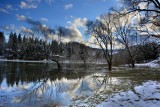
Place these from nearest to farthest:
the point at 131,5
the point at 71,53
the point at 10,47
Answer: the point at 131,5, the point at 10,47, the point at 71,53

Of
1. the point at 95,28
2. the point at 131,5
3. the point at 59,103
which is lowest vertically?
the point at 59,103

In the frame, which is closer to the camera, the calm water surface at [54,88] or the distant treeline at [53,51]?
the calm water surface at [54,88]

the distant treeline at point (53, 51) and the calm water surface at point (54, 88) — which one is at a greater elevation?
the distant treeline at point (53, 51)

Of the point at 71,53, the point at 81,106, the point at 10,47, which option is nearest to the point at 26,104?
the point at 81,106

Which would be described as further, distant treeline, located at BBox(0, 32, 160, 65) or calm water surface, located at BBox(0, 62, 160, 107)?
distant treeline, located at BBox(0, 32, 160, 65)

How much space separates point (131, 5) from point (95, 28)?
97.3ft

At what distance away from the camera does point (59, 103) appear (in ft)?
35.7

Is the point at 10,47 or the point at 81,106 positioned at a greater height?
the point at 10,47

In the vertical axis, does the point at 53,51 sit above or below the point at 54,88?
above

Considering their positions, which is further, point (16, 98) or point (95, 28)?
point (95, 28)

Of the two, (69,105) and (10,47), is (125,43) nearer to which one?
(69,105)

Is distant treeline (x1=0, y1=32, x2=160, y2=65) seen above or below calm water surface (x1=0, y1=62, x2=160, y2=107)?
above

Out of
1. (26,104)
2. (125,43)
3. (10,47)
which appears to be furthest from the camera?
(10,47)

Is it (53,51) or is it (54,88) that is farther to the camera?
(53,51)
